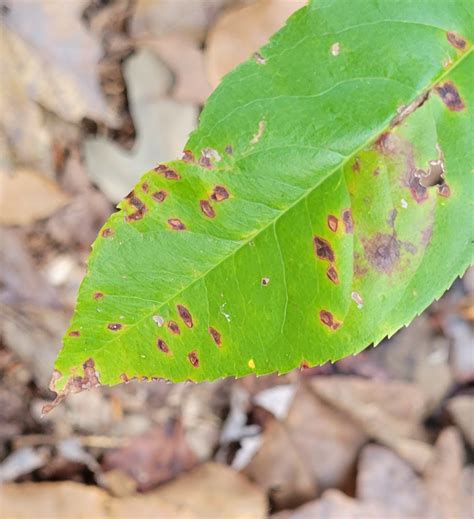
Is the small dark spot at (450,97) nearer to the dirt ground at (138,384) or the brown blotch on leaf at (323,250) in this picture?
the brown blotch on leaf at (323,250)

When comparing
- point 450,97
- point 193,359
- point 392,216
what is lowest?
point 193,359

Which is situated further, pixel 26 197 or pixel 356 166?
pixel 26 197

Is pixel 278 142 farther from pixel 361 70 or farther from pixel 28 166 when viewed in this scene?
pixel 28 166

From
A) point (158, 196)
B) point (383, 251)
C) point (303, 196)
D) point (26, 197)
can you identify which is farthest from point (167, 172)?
point (26, 197)

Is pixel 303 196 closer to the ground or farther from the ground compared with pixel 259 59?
closer to the ground

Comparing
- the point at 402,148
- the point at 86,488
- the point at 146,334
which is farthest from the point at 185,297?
the point at 86,488

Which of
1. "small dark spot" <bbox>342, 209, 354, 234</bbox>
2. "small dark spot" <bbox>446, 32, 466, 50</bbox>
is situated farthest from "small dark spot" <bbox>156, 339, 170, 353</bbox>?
"small dark spot" <bbox>446, 32, 466, 50</bbox>

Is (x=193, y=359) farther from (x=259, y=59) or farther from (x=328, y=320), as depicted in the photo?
(x=259, y=59)
